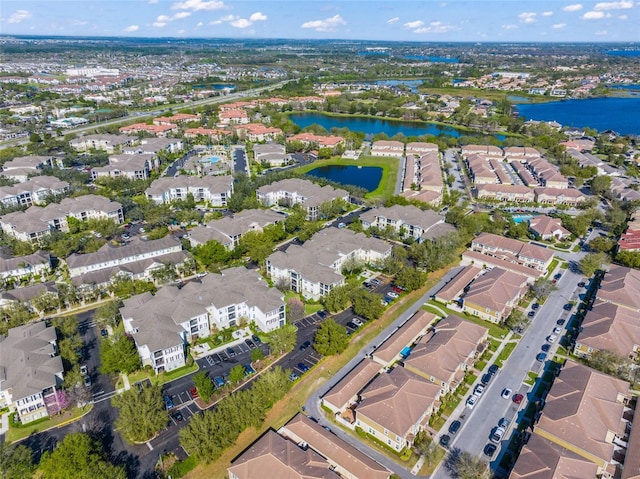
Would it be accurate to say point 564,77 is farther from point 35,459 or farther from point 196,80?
point 35,459

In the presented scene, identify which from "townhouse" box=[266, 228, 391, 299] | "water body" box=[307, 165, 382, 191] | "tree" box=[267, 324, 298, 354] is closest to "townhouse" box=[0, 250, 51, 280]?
"townhouse" box=[266, 228, 391, 299]

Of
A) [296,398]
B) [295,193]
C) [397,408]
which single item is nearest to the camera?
[397,408]

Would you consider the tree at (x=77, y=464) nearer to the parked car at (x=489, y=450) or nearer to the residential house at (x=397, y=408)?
the residential house at (x=397, y=408)

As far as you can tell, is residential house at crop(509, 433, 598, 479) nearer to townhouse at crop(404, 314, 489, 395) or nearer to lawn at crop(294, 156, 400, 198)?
townhouse at crop(404, 314, 489, 395)

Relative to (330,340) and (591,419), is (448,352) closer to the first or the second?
(330,340)

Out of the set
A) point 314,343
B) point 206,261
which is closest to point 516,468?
point 314,343

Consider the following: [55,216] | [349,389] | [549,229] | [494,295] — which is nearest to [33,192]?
[55,216]
